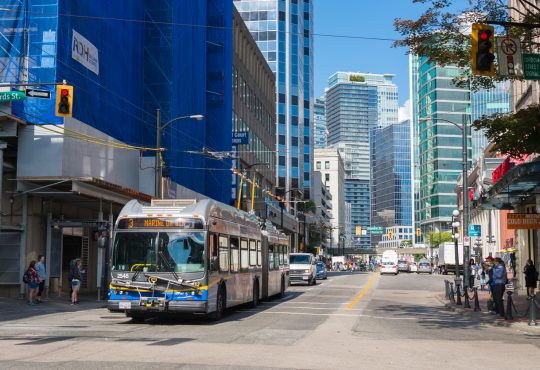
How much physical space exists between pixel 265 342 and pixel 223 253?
582cm

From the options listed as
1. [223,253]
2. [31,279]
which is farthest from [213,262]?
[31,279]

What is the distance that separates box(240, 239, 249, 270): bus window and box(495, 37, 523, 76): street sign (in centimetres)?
986

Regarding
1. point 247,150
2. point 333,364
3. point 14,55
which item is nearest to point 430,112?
point 247,150

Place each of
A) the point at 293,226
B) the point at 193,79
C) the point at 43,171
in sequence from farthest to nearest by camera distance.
Answer: the point at 293,226
the point at 193,79
the point at 43,171

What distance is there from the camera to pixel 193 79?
44.7 meters

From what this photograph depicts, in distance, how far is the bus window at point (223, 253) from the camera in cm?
1880

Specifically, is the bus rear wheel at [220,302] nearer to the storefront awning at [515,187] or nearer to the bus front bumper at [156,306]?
the bus front bumper at [156,306]

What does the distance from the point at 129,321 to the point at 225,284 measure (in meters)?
2.85

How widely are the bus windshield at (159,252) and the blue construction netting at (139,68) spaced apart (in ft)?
37.4

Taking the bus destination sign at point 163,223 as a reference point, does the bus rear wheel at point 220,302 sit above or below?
below

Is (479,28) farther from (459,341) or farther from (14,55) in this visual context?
(14,55)

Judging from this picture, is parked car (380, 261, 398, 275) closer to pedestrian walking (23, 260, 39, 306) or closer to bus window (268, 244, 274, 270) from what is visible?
bus window (268, 244, 274, 270)

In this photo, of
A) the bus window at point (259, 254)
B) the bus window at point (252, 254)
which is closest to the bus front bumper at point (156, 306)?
the bus window at point (252, 254)

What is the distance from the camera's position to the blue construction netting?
87.9 ft
